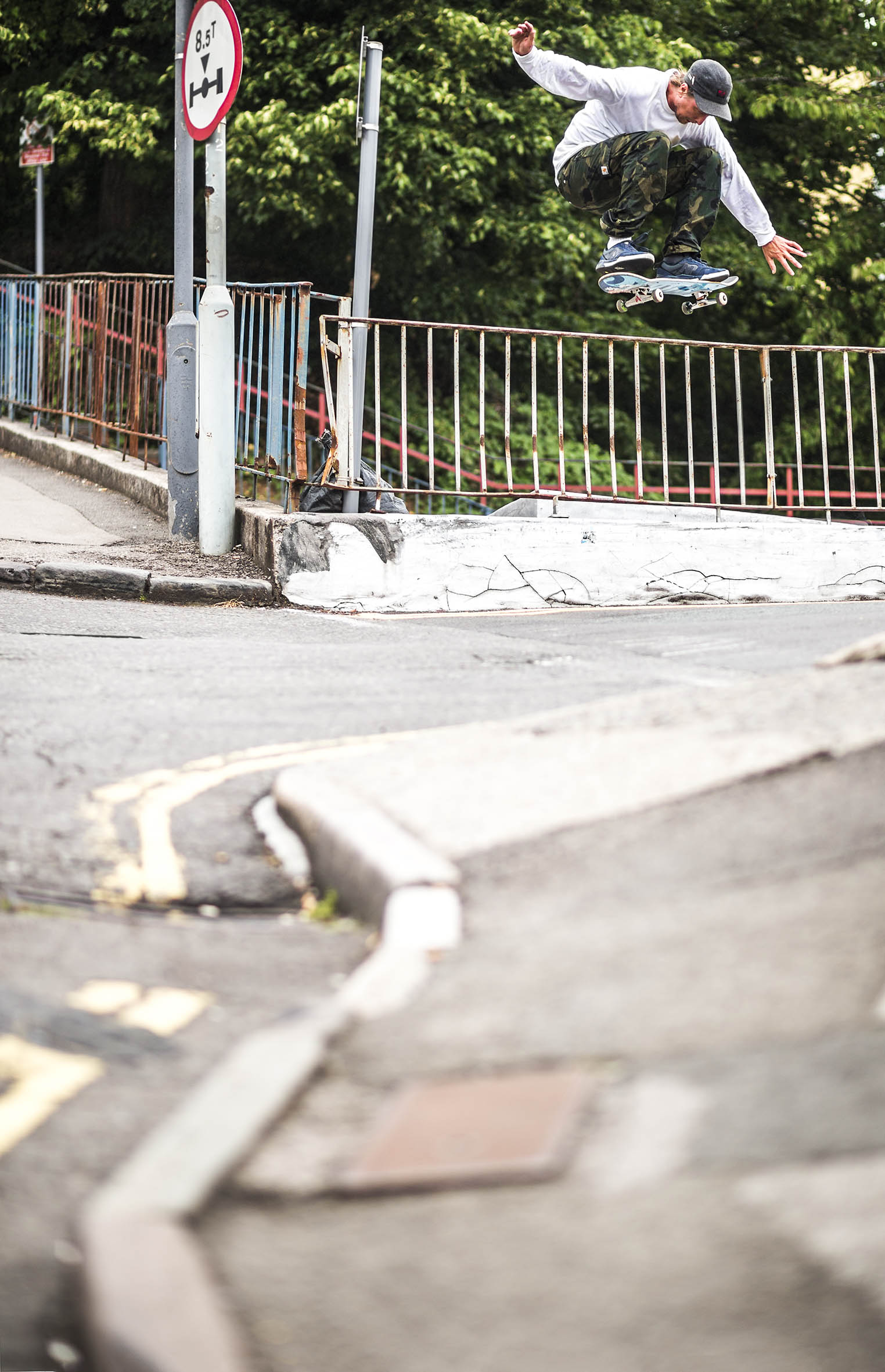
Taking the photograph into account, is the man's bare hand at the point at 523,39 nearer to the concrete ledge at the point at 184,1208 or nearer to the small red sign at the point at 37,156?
the concrete ledge at the point at 184,1208

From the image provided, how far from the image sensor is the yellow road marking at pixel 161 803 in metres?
3.42

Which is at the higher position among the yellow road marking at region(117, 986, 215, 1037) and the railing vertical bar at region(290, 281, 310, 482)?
the railing vertical bar at region(290, 281, 310, 482)

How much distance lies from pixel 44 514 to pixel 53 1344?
892 cm

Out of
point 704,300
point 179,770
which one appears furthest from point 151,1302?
point 704,300

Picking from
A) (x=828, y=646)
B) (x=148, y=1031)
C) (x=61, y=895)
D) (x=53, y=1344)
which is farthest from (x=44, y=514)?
(x=53, y=1344)

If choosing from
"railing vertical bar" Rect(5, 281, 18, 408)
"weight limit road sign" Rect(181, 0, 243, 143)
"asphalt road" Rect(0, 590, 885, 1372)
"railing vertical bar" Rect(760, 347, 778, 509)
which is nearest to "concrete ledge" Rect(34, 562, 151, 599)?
"asphalt road" Rect(0, 590, 885, 1372)

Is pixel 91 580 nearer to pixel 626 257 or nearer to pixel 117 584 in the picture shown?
pixel 117 584

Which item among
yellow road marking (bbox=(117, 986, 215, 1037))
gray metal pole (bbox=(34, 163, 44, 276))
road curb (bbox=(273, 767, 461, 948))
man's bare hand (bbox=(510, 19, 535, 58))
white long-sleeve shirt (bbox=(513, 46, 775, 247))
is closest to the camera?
yellow road marking (bbox=(117, 986, 215, 1037))

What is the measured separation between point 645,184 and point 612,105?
0.48m

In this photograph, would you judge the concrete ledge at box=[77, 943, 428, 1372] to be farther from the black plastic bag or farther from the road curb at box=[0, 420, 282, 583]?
the black plastic bag

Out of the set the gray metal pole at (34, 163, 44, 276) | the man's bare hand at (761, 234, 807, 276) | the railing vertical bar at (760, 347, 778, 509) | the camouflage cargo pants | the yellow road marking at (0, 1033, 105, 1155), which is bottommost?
the yellow road marking at (0, 1033, 105, 1155)

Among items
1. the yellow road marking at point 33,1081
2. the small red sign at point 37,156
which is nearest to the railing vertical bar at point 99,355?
the small red sign at point 37,156

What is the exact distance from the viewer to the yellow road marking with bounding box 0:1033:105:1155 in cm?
223

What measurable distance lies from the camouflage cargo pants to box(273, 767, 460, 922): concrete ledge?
5.36 metres
